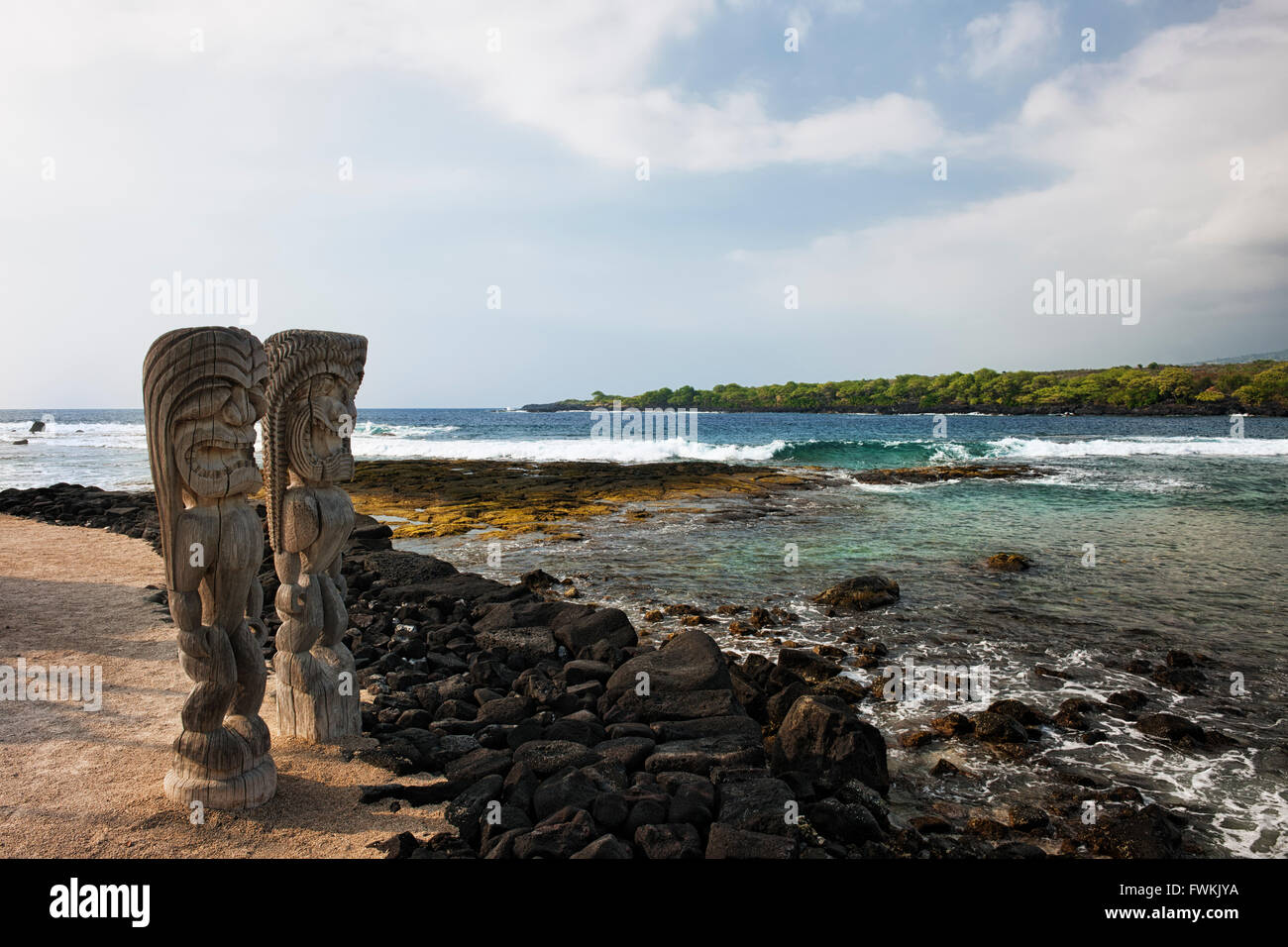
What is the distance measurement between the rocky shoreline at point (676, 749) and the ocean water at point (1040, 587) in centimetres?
27

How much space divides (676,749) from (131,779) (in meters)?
3.35

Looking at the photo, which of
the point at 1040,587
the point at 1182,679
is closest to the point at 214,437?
the point at 1182,679

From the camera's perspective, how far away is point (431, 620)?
328 inches

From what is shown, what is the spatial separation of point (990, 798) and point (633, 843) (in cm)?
272

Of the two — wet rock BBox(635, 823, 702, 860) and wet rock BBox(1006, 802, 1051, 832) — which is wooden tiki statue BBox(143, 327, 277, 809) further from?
wet rock BBox(1006, 802, 1051, 832)

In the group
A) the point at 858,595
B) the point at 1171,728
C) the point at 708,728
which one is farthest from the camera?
the point at 858,595

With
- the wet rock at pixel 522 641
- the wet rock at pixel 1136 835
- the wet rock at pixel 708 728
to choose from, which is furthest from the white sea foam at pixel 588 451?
the wet rock at pixel 1136 835

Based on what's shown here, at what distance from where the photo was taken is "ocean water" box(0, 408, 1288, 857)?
17.7 ft

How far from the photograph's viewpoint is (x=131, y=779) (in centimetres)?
425

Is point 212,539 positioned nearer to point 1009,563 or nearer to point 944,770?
point 944,770

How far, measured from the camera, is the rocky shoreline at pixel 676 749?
393 cm

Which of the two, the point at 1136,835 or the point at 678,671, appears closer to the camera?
the point at 1136,835

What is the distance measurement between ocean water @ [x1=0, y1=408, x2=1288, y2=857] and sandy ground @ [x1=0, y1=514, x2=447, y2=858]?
147 inches
